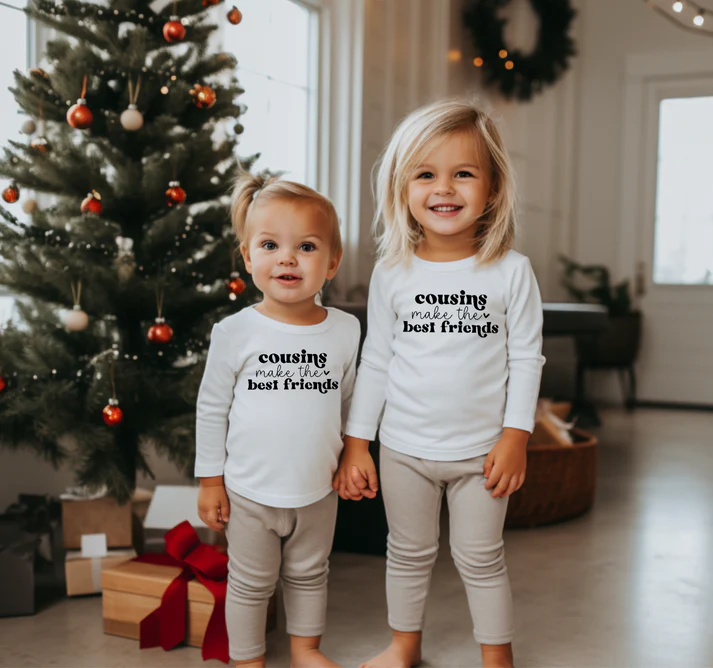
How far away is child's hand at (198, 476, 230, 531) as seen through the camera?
139cm

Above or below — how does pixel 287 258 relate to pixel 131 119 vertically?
below

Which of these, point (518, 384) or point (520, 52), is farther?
point (520, 52)

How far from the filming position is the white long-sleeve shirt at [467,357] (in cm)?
138

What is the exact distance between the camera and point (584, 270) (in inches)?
220

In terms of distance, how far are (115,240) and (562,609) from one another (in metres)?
1.29

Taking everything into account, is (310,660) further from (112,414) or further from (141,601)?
(112,414)

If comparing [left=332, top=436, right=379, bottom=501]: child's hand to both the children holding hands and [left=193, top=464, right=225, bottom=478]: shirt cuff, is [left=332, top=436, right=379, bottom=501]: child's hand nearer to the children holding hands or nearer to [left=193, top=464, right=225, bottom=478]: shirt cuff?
the children holding hands

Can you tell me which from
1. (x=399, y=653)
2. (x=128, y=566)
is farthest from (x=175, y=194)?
(x=399, y=653)

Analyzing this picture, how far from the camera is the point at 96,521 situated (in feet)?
6.25

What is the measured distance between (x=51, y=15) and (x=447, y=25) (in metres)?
3.34

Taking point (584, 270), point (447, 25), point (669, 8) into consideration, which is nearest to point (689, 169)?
point (584, 270)

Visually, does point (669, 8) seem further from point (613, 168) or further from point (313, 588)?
point (613, 168)

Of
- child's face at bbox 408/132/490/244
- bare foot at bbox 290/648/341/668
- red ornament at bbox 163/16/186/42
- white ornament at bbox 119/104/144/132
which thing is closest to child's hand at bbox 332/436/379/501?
bare foot at bbox 290/648/341/668

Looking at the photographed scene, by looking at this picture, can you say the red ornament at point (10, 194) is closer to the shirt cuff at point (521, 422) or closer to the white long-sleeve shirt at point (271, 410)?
the white long-sleeve shirt at point (271, 410)
